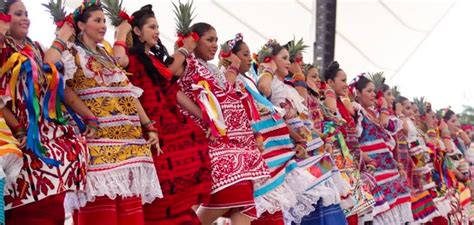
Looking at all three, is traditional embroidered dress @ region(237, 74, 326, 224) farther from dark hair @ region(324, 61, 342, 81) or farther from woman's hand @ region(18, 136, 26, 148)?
woman's hand @ region(18, 136, 26, 148)

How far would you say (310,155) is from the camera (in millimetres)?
5707

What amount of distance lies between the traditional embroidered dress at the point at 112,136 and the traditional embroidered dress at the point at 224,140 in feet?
1.78

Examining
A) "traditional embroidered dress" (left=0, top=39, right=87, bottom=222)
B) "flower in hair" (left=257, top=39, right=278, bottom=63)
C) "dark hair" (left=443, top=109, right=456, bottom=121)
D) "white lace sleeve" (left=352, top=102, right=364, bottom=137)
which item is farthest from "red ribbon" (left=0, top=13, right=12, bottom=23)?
"dark hair" (left=443, top=109, right=456, bottom=121)

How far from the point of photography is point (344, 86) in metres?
6.52

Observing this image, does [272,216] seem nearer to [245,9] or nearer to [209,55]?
[209,55]

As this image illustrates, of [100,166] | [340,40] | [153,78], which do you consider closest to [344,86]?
[153,78]

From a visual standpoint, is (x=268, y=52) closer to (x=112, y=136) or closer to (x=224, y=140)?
(x=224, y=140)

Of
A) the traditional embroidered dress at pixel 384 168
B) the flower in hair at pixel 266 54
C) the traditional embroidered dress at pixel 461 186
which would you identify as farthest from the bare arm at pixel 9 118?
the traditional embroidered dress at pixel 461 186

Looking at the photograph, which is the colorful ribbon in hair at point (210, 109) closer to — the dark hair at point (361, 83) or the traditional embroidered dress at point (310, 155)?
the traditional embroidered dress at point (310, 155)

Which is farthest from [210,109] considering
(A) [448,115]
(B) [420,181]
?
(A) [448,115]

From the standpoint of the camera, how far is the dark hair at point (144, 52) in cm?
440

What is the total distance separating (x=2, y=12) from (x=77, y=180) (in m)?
0.76

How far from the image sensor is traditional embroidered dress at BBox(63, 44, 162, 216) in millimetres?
3990

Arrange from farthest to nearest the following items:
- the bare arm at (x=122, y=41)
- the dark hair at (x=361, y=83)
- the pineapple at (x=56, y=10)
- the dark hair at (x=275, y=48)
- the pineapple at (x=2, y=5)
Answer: the dark hair at (x=361, y=83) → the dark hair at (x=275, y=48) → the bare arm at (x=122, y=41) → the pineapple at (x=56, y=10) → the pineapple at (x=2, y=5)
